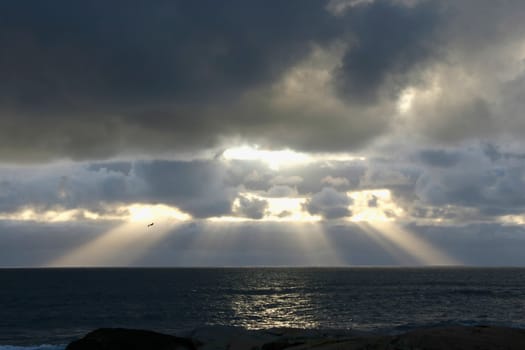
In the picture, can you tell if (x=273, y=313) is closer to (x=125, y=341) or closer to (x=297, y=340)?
(x=297, y=340)

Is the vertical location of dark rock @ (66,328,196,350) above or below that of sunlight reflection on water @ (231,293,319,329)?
above

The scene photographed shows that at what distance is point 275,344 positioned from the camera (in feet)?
55.0

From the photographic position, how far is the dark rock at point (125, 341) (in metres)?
16.8

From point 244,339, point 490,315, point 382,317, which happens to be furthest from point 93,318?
point 244,339

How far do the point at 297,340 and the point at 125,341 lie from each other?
19.4ft

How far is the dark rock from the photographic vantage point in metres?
16.8

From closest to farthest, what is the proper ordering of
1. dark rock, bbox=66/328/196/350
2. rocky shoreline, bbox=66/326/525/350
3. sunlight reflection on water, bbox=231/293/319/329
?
rocky shoreline, bbox=66/326/525/350, dark rock, bbox=66/328/196/350, sunlight reflection on water, bbox=231/293/319/329

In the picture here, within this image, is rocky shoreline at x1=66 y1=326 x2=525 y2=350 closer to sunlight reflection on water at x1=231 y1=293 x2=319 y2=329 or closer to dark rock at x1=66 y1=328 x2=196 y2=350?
dark rock at x1=66 y1=328 x2=196 y2=350

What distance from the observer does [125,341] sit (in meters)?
17.0

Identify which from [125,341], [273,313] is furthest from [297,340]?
[273,313]

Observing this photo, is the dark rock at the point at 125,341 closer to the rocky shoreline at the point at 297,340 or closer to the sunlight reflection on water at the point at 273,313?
the rocky shoreline at the point at 297,340

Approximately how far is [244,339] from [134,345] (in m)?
4.26

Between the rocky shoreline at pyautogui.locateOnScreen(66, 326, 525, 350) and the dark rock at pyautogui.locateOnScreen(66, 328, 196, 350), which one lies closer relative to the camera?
the rocky shoreline at pyautogui.locateOnScreen(66, 326, 525, 350)

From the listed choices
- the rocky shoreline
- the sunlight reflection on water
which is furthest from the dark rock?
the sunlight reflection on water
